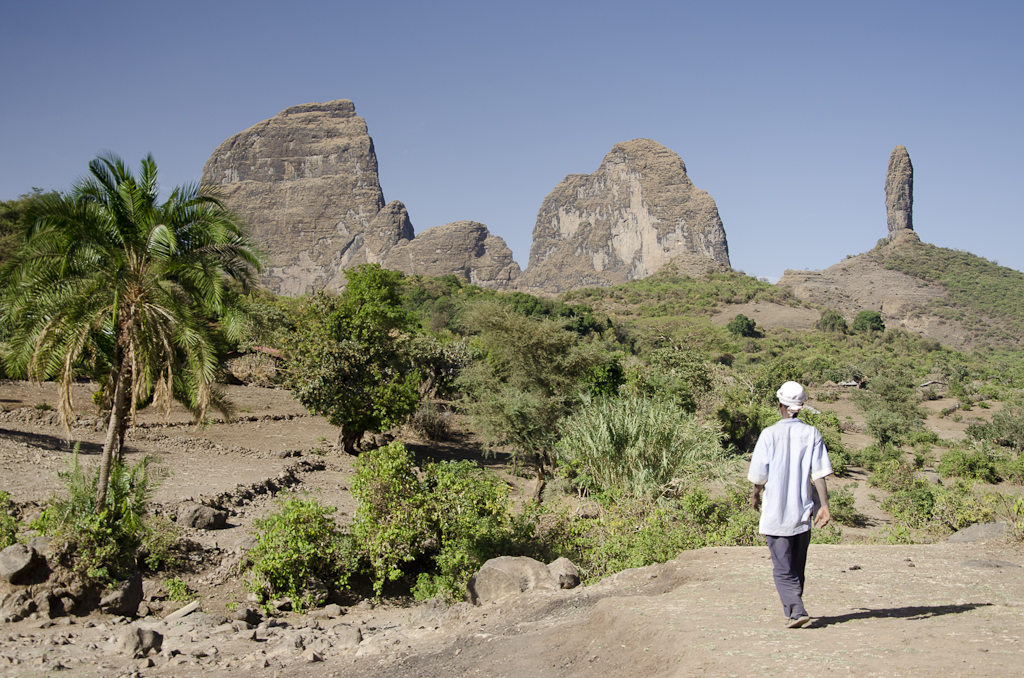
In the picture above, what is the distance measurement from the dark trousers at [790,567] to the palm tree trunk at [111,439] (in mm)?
7422

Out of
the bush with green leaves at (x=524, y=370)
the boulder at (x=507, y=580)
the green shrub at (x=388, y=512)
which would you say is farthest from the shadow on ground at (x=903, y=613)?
the bush with green leaves at (x=524, y=370)

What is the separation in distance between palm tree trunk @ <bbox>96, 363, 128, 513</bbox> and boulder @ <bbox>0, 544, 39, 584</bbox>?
0.76 m

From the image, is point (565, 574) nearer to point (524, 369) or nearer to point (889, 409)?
point (524, 369)

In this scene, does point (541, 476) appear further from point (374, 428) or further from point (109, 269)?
point (109, 269)

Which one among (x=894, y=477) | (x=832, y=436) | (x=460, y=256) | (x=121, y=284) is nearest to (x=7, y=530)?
(x=121, y=284)

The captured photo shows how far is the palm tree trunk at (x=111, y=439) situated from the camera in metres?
8.14

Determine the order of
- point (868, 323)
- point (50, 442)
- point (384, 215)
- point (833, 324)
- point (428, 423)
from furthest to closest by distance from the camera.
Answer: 1. point (384, 215)
2. point (868, 323)
3. point (833, 324)
4. point (428, 423)
5. point (50, 442)

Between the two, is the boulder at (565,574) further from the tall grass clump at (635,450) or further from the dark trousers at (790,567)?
the tall grass clump at (635,450)

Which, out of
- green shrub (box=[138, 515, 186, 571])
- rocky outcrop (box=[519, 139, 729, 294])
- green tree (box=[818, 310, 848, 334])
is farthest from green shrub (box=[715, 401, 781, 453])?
rocky outcrop (box=[519, 139, 729, 294])

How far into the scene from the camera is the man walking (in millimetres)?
4262

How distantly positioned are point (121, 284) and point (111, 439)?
6.39 feet

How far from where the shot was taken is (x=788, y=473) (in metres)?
4.30

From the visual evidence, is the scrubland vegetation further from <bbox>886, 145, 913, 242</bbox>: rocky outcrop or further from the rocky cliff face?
the rocky cliff face

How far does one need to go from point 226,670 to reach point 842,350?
67812mm
